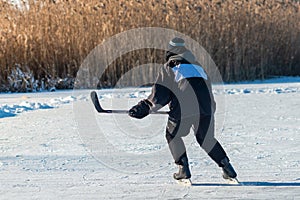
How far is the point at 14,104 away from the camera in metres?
9.28

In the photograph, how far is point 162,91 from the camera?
427cm

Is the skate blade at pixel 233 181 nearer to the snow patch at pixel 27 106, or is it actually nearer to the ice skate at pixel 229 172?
the ice skate at pixel 229 172

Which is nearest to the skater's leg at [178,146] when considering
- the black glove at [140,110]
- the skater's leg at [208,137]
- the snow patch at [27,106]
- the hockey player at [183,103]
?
the hockey player at [183,103]

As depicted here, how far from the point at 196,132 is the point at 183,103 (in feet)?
0.87

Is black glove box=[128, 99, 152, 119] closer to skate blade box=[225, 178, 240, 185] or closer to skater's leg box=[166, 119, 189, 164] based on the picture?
skater's leg box=[166, 119, 189, 164]

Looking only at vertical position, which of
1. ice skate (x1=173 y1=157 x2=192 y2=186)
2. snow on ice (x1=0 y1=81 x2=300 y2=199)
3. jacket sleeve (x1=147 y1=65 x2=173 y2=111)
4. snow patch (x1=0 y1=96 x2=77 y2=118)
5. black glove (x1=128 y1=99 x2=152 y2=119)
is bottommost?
snow patch (x1=0 y1=96 x2=77 y2=118)

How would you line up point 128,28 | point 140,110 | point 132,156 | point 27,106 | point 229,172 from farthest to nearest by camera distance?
point 128,28 → point 27,106 → point 132,156 → point 229,172 → point 140,110

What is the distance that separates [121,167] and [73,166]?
357 millimetres

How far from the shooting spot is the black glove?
421 cm

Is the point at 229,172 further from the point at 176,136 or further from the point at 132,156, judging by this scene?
the point at 132,156

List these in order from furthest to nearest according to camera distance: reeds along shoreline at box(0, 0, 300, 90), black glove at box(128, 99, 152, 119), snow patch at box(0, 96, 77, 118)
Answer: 1. reeds along shoreline at box(0, 0, 300, 90)
2. snow patch at box(0, 96, 77, 118)
3. black glove at box(128, 99, 152, 119)

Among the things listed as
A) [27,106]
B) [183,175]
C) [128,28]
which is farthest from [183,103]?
[128,28]

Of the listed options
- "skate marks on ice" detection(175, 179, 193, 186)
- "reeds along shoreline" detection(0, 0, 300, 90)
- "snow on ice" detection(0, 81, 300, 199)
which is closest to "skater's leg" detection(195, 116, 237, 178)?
"snow on ice" detection(0, 81, 300, 199)

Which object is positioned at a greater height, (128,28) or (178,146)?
(178,146)
